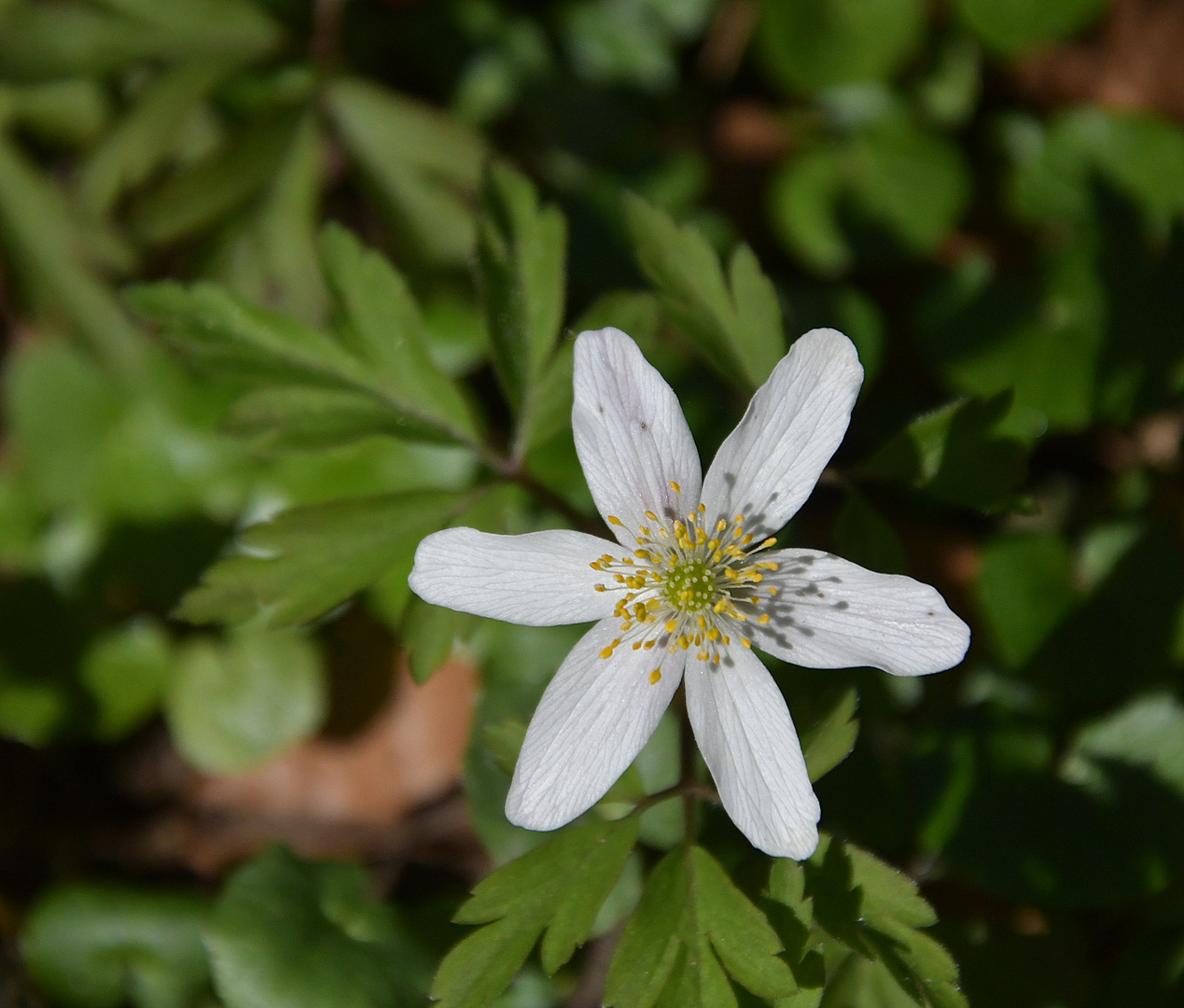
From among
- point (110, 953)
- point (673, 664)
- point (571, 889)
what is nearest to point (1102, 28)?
point (673, 664)

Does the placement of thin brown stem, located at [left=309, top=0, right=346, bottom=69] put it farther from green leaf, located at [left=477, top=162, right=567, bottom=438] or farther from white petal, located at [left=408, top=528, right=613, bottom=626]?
white petal, located at [left=408, top=528, right=613, bottom=626]

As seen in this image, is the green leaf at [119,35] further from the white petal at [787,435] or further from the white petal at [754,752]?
the white petal at [754,752]

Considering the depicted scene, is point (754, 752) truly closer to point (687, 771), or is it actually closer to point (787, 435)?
point (687, 771)

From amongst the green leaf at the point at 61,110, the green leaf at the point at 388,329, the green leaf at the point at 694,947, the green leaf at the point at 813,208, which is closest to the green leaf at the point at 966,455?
the green leaf at the point at 694,947

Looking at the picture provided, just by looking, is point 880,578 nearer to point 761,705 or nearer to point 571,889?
point 761,705

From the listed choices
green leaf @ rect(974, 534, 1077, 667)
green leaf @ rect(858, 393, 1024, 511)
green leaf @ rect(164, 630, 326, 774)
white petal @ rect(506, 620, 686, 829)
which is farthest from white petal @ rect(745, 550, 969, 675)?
green leaf @ rect(164, 630, 326, 774)
